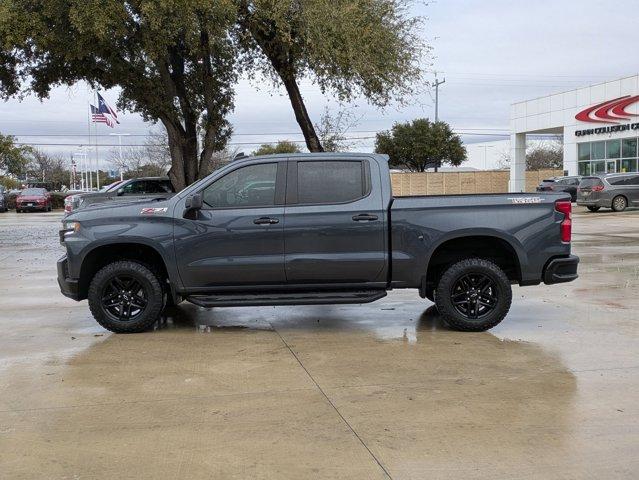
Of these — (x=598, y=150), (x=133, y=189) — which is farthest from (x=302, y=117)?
(x=598, y=150)

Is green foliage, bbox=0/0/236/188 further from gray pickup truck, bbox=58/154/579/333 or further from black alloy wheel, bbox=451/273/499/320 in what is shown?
black alloy wheel, bbox=451/273/499/320

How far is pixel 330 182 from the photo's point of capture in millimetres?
7516

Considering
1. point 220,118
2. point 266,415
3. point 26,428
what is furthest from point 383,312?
point 220,118

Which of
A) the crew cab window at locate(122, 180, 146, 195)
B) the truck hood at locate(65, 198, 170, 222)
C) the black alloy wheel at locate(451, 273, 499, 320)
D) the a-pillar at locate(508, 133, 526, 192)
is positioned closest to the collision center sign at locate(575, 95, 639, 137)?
the a-pillar at locate(508, 133, 526, 192)

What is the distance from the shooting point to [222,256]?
288 inches

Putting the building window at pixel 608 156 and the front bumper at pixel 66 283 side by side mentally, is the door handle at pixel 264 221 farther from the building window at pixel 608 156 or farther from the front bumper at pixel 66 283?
the building window at pixel 608 156

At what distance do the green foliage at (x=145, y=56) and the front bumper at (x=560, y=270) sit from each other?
10.2 meters

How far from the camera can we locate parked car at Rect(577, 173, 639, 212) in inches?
1105

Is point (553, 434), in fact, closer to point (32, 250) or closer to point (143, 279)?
point (143, 279)

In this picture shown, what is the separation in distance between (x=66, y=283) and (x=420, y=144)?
49085mm

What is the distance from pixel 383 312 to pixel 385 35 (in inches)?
392

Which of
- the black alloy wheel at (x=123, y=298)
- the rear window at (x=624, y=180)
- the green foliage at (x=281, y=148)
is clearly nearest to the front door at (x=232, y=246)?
the black alloy wheel at (x=123, y=298)

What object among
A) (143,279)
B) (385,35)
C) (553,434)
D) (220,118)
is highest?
(385,35)

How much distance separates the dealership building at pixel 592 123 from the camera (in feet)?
120
